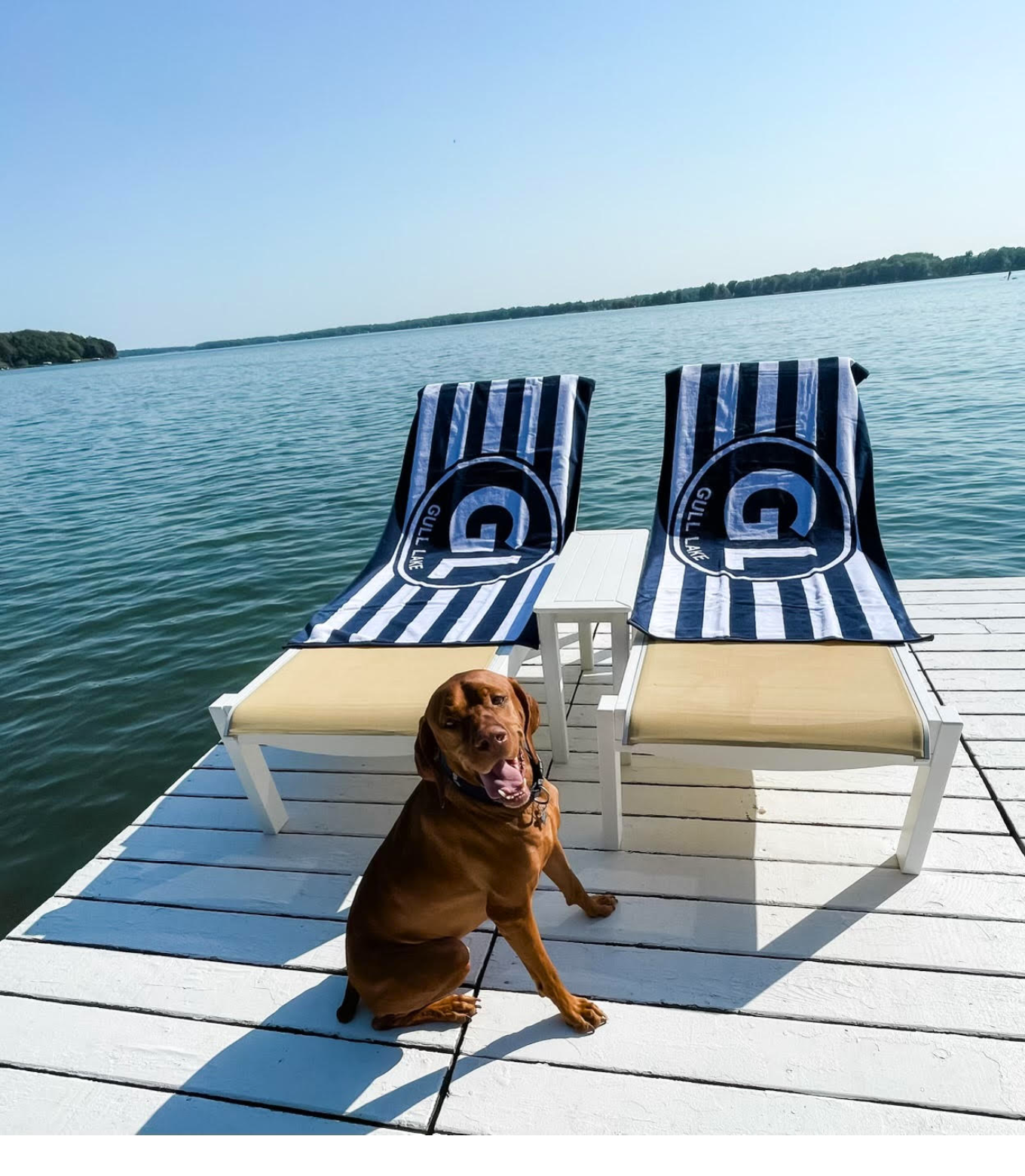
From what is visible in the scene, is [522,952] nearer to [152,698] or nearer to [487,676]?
[487,676]

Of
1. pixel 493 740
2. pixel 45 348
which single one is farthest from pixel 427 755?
pixel 45 348

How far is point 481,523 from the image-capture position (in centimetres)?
416

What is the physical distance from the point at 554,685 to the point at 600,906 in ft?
3.10

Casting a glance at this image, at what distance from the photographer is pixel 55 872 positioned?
3715mm

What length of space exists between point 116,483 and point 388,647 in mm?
11036

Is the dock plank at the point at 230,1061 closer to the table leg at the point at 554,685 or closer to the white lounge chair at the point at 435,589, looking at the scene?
the white lounge chair at the point at 435,589

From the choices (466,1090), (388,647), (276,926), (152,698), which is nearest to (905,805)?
(466,1090)

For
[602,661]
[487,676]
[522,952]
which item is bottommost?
[602,661]

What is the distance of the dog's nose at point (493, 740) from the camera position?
1.59 metres

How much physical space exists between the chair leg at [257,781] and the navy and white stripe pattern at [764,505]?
62.6 inches

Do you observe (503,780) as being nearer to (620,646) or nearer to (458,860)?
(458,860)

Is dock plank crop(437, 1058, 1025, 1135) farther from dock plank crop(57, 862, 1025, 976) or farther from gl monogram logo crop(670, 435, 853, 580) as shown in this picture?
gl monogram logo crop(670, 435, 853, 580)

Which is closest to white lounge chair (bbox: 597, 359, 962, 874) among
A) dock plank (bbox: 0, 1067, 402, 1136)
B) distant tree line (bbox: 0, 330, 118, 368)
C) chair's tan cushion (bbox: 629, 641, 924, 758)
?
chair's tan cushion (bbox: 629, 641, 924, 758)

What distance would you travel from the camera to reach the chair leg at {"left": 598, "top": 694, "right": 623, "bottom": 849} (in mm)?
2365
